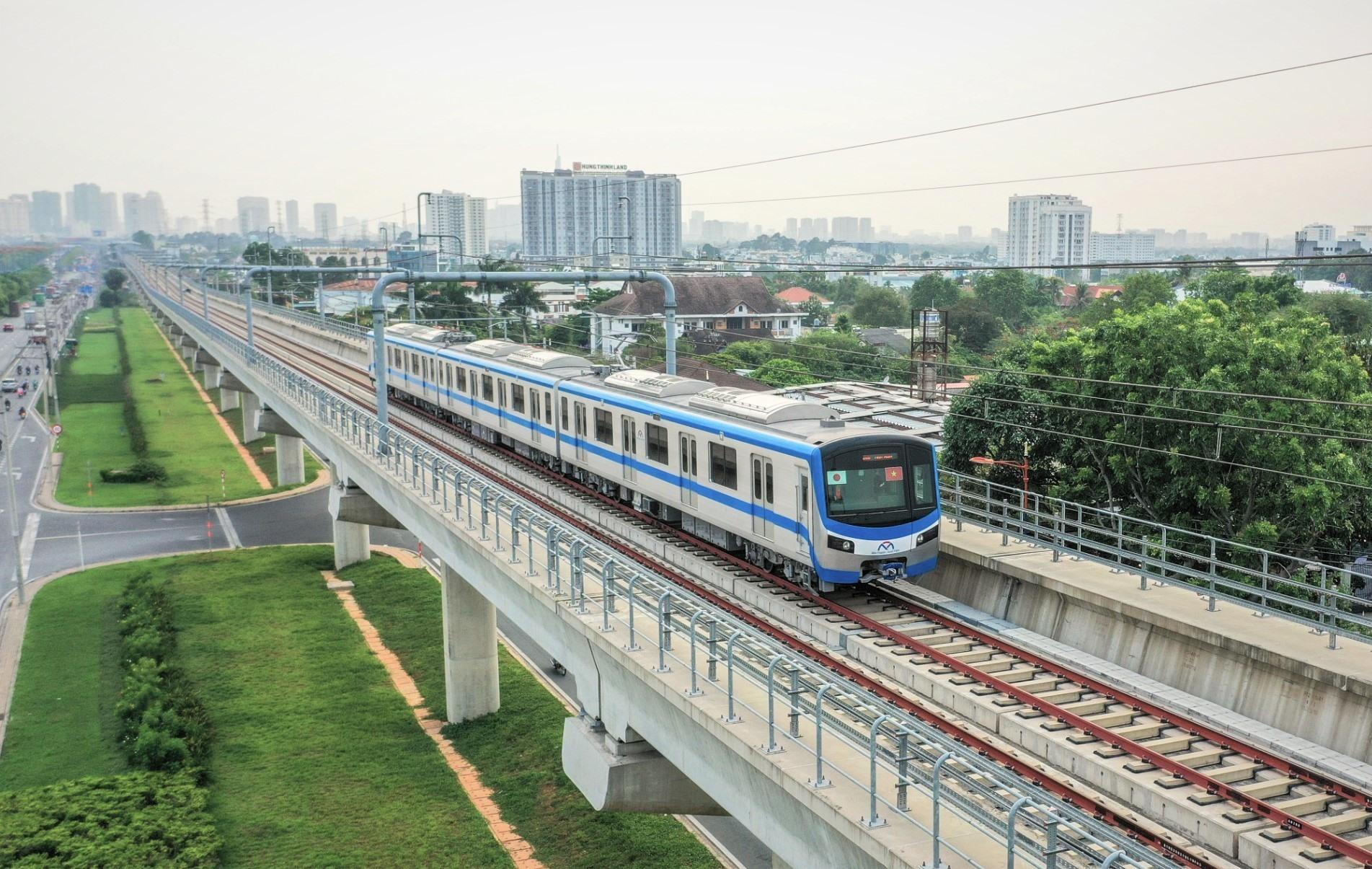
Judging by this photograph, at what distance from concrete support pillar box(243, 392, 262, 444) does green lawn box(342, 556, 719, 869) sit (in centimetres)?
3069

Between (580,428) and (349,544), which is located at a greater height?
(580,428)

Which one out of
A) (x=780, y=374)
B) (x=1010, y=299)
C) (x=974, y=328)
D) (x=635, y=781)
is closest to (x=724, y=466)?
(x=635, y=781)

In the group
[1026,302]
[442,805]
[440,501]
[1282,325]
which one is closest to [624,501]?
[440,501]

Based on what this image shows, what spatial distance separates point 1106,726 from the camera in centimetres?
1320

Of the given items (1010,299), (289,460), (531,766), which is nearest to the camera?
(531,766)

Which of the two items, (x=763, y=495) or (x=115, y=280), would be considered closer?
(x=763, y=495)

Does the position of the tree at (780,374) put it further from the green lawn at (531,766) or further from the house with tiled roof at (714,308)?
the house with tiled roof at (714,308)

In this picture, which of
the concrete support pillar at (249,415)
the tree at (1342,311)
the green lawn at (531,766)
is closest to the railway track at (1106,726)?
the green lawn at (531,766)

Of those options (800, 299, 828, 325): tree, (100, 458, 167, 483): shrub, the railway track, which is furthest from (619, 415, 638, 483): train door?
(800, 299, 828, 325): tree

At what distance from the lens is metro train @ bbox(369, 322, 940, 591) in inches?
685

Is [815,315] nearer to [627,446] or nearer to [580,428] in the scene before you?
[580,428]

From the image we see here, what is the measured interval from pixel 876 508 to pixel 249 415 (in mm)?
54300

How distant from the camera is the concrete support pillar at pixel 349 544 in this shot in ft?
130

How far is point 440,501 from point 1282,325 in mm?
17399
